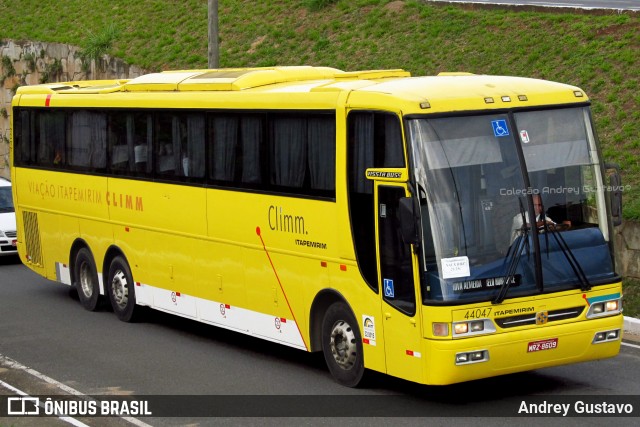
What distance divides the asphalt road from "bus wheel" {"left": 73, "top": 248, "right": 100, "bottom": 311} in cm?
85

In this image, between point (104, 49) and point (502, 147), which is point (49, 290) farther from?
point (104, 49)

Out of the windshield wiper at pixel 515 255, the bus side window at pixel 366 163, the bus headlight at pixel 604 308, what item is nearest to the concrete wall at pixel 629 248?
the bus headlight at pixel 604 308

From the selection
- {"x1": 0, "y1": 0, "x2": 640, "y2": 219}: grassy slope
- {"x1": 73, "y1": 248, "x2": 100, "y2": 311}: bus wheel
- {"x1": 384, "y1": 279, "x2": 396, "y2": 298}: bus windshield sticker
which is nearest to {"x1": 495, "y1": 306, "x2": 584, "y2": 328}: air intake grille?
{"x1": 384, "y1": 279, "x2": 396, "y2": 298}: bus windshield sticker

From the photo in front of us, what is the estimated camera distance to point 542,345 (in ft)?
37.1

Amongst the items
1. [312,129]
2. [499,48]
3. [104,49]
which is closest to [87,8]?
[104,49]

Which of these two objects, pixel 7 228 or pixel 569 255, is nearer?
pixel 569 255

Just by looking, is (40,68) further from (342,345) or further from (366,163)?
(366,163)

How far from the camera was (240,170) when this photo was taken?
1424cm

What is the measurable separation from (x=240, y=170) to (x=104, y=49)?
2289 centimetres

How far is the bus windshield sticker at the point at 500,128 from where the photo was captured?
37.8 ft

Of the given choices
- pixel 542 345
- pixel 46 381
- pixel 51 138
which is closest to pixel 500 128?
pixel 542 345

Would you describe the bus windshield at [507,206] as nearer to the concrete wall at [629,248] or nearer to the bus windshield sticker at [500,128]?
the bus windshield sticker at [500,128]

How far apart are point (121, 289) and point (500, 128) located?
25.5 feet

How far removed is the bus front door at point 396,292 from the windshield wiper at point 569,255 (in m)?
Result: 1.39
